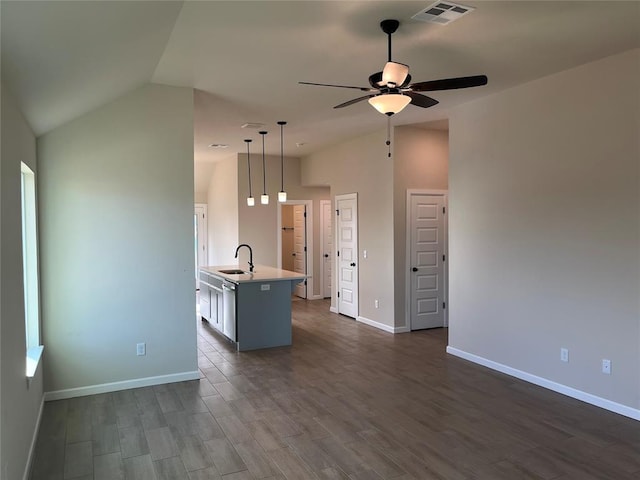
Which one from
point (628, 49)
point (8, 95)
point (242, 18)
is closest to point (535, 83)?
point (628, 49)

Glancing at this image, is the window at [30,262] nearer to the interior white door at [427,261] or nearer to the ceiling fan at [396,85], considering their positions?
the ceiling fan at [396,85]

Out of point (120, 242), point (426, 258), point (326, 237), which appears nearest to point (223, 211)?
point (326, 237)

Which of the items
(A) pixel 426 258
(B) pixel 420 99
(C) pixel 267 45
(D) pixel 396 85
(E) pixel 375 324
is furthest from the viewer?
(E) pixel 375 324

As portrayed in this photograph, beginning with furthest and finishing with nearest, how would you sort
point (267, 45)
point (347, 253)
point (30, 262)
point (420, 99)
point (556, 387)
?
point (347, 253), point (556, 387), point (30, 262), point (267, 45), point (420, 99)

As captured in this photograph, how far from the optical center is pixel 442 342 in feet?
19.7

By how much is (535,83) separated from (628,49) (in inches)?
33.6

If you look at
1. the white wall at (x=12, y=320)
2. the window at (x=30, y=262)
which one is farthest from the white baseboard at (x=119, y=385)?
the white wall at (x=12, y=320)

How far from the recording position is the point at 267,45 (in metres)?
3.41

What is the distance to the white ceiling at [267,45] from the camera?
7.91ft

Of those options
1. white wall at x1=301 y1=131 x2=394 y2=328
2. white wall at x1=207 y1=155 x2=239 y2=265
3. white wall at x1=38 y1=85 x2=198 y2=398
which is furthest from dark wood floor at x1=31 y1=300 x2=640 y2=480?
white wall at x1=207 y1=155 x2=239 y2=265

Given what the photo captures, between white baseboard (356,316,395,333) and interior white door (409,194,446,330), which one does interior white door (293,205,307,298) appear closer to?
white baseboard (356,316,395,333)

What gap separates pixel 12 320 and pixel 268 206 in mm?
6565

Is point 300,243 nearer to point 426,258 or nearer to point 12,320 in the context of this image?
point 426,258

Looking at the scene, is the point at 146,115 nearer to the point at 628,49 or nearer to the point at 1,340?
the point at 1,340
